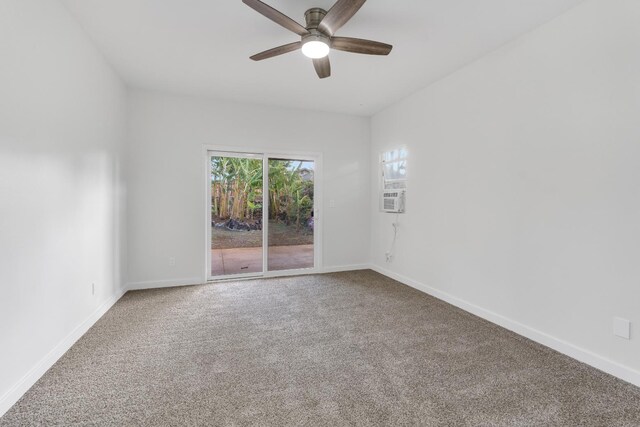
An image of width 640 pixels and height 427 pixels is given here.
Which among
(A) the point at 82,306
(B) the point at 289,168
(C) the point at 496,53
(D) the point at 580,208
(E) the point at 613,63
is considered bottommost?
(A) the point at 82,306

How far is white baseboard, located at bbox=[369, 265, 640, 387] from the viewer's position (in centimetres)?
196

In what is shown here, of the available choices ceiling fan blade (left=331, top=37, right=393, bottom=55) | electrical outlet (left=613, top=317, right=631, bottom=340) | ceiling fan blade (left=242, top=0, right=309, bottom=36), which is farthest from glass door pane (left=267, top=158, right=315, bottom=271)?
electrical outlet (left=613, top=317, right=631, bottom=340)

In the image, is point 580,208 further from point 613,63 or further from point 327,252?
point 327,252

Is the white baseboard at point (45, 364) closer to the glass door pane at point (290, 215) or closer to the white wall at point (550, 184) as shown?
the glass door pane at point (290, 215)

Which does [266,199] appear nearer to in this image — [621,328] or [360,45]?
[360,45]

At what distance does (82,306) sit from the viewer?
2.58 meters

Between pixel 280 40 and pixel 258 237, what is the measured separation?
2753mm

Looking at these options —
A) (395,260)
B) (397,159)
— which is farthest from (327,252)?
(397,159)

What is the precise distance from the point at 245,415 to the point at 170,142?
3.56m

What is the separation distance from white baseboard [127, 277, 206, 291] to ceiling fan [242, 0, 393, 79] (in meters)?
3.04

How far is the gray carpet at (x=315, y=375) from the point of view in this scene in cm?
161

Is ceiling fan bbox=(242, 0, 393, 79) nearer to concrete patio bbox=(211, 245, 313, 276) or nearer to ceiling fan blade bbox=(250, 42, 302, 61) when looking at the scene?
ceiling fan blade bbox=(250, 42, 302, 61)

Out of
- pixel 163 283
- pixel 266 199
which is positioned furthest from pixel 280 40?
pixel 163 283

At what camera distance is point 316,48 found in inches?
91.2
